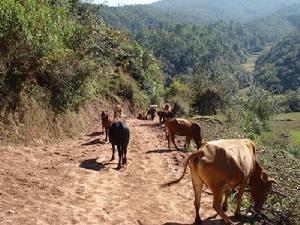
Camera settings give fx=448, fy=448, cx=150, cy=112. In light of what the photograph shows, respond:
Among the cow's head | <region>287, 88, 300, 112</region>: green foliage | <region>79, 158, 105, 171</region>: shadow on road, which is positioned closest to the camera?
the cow's head

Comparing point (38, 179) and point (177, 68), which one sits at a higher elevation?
point (38, 179)

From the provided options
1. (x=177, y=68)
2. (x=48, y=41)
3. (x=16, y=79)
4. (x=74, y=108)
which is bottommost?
(x=177, y=68)

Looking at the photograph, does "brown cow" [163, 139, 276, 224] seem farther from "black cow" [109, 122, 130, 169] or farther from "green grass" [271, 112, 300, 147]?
"green grass" [271, 112, 300, 147]

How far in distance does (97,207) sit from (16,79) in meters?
8.45

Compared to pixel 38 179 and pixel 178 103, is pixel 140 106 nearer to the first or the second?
pixel 178 103

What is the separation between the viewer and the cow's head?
10.1 m

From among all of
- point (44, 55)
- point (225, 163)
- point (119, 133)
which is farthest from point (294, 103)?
point (225, 163)

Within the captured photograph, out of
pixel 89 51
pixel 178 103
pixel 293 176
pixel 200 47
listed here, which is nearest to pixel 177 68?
pixel 200 47

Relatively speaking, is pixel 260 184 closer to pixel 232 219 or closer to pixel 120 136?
pixel 232 219

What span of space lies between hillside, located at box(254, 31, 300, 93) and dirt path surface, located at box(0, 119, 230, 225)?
12211 cm

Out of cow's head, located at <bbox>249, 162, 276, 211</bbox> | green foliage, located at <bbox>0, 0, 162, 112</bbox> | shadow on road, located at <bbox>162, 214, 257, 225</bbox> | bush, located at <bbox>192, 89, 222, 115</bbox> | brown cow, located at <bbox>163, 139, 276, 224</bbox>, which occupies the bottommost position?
bush, located at <bbox>192, 89, 222, 115</bbox>

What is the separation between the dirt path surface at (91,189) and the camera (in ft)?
32.3

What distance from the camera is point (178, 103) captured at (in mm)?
38000

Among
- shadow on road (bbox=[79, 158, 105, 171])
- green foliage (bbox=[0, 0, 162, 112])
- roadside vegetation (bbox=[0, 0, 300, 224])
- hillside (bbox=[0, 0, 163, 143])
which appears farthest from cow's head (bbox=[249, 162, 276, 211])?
green foliage (bbox=[0, 0, 162, 112])
